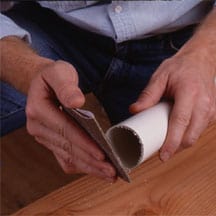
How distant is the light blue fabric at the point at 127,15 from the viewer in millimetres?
874

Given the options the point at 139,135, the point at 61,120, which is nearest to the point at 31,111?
the point at 61,120

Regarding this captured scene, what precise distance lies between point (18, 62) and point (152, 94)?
257 millimetres

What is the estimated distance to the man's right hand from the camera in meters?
0.56

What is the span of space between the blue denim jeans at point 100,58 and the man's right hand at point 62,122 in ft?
0.93

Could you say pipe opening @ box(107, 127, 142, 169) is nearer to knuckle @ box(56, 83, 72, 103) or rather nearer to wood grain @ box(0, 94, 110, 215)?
knuckle @ box(56, 83, 72, 103)

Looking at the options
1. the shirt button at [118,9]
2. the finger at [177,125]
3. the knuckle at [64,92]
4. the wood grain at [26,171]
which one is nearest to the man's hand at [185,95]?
the finger at [177,125]

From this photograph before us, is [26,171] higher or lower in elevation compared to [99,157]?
lower

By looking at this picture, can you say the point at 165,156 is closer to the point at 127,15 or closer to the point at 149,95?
the point at 149,95

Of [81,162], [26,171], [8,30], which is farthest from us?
[26,171]

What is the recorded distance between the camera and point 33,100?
2.03 feet

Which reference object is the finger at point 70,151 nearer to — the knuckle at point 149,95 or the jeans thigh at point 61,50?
the knuckle at point 149,95

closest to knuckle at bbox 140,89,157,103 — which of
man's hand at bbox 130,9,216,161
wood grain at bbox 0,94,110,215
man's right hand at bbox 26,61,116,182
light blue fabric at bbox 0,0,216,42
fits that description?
man's hand at bbox 130,9,216,161

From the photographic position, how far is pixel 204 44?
29.0 inches

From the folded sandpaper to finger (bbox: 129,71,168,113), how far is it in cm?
10
